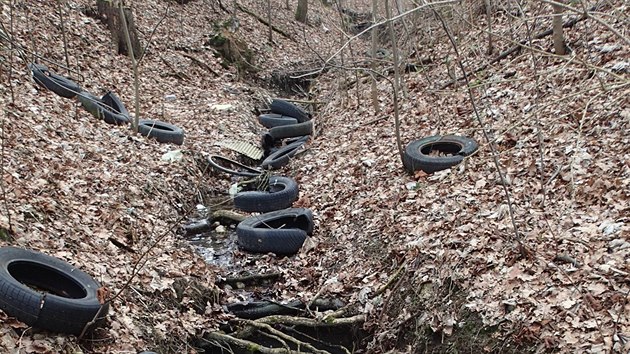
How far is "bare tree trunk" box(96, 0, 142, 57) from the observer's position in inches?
545

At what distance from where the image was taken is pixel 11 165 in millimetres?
6383

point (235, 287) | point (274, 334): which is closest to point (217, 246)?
point (235, 287)

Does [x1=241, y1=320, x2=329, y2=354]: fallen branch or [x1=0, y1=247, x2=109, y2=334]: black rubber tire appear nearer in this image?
[x1=0, y1=247, x2=109, y2=334]: black rubber tire

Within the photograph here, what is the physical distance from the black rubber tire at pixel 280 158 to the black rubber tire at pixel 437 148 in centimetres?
328

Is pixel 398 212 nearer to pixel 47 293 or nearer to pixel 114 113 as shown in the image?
pixel 47 293

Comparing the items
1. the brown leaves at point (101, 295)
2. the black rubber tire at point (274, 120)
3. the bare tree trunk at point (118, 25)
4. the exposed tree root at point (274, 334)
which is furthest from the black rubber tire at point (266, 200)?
the bare tree trunk at point (118, 25)

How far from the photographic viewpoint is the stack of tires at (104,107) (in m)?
9.58

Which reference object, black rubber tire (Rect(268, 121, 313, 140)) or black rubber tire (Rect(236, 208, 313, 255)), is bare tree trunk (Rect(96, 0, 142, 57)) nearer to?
black rubber tire (Rect(268, 121, 313, 140))

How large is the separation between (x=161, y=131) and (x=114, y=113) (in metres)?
0.93

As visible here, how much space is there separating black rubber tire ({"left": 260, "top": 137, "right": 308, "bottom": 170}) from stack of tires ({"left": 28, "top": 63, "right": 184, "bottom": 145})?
176 cm

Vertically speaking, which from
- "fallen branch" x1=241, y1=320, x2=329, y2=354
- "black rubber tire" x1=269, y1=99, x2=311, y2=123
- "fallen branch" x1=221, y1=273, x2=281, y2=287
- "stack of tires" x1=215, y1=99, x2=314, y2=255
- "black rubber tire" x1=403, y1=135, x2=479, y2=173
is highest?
"black rubber tire" x1=269, y1=99, x2=311, y2=123

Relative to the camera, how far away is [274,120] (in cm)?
1366

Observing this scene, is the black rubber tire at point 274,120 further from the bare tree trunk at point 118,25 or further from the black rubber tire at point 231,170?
→ the bare tree trunk at point 118,25

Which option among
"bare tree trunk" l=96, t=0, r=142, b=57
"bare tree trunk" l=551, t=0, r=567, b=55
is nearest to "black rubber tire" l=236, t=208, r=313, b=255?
"bare tree trunk" l=551, t=0, r=567, b=55
